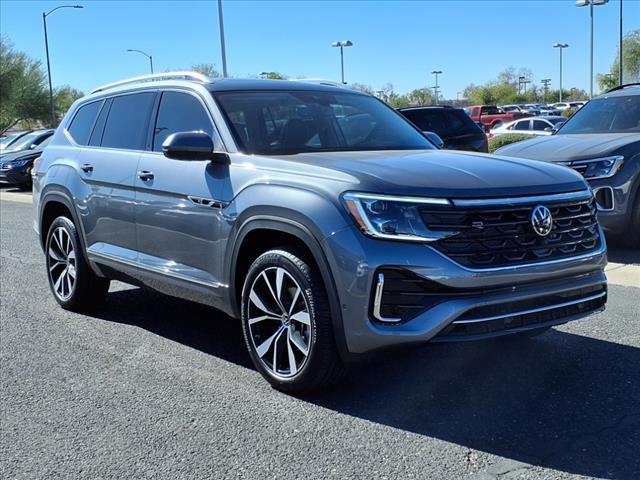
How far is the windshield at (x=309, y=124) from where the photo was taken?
4691 millimetres

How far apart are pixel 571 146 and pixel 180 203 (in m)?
5.14

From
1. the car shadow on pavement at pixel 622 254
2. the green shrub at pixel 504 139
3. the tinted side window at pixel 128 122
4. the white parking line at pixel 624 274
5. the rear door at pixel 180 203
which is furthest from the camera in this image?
the green shrub at pixel 504 139

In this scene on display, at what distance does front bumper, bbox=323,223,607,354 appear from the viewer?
351cm

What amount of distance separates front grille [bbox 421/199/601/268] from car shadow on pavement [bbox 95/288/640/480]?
664 millimetres

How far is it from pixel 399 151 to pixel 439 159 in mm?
488

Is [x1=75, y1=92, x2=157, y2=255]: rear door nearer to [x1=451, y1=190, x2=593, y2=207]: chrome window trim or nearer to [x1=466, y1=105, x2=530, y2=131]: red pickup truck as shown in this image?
[x1=451, y1=190, x2=593, y2=207]: chrome window trim

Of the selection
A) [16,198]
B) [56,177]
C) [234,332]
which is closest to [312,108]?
[234,332]

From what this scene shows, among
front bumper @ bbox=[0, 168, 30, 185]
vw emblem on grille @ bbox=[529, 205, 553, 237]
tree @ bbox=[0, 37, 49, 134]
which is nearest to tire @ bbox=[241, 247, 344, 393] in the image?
vw emblem on grille @ bbox=[529, 205, 553, 237]

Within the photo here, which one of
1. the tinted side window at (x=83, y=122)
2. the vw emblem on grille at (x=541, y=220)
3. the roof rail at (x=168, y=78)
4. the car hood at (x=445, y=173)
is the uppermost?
the roof rail at (x=168, y=78)

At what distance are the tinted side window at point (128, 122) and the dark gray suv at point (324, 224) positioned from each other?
2 centimetres

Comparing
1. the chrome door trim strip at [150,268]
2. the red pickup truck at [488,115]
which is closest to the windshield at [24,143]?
the chrome door trim strip at [150,268]

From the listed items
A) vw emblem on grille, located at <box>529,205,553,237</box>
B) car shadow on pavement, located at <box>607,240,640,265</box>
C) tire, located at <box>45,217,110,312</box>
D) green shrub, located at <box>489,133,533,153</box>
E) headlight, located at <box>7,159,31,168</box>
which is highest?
vw emblem on grille, located at <box>529,205,553,237</box>

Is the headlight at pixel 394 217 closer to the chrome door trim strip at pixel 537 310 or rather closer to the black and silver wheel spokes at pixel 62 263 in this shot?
the chrome door trim strip at pixel 537 310

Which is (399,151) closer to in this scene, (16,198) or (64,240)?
(64,240)
